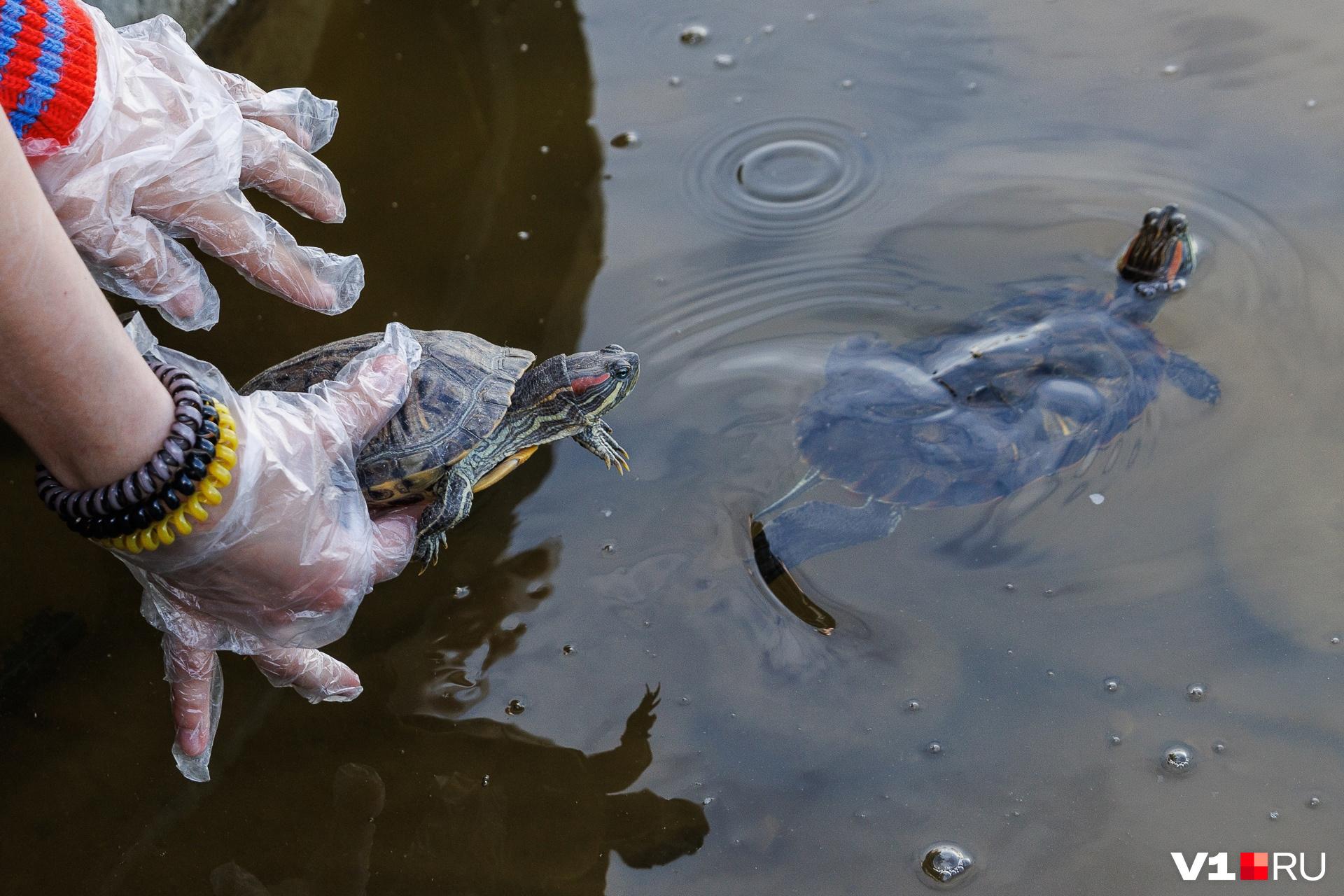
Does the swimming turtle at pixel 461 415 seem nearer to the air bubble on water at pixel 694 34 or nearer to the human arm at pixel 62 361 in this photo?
the human arm at pixel 62 361

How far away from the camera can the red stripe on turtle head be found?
2.21 metres

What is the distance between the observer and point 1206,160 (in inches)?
114

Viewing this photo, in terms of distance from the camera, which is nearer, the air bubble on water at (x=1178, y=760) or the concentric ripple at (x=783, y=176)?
the air bubble on water at (x=1178, y=760)

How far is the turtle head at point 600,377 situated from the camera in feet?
7.30

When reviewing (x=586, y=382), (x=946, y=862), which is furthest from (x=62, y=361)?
(x=946, y=862)

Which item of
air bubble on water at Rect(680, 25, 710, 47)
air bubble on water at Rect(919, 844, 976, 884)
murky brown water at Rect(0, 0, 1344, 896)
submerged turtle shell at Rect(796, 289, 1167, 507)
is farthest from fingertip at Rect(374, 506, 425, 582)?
air bubble on water at Rect(680, 25, 710, 47)

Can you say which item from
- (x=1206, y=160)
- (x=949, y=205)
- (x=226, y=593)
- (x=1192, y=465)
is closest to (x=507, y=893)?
(x=226, y=593)

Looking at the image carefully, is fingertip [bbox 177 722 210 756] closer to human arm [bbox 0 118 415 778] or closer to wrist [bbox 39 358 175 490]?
human arm [bbox 0 118 415 778]

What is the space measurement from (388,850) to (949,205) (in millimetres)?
2340

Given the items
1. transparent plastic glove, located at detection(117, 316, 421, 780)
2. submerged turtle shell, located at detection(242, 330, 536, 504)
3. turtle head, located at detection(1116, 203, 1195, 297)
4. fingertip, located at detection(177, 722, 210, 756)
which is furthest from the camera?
turtle head, located at detection(1116, 203, 1195, 297)

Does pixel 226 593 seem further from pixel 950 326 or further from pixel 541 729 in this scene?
pixel 950 326

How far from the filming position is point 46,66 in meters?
1.35

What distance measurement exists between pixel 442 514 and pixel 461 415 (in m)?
0.25

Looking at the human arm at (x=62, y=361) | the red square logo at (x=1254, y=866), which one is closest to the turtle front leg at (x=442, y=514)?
the human arm at (x=62, y=361)
